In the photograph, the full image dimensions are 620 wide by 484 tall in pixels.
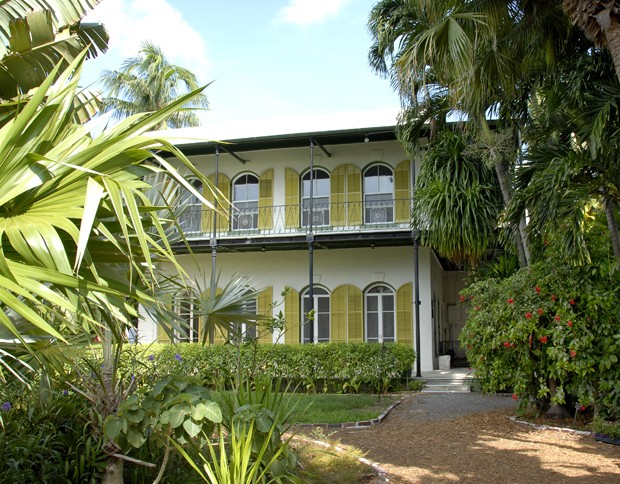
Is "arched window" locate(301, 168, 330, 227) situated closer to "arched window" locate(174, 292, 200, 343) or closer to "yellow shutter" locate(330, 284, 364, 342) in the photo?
"yellow shutter" locate(330, 284, 364, 342)

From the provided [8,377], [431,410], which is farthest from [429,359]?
[8,377]

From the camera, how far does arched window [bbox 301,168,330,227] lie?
16906mm

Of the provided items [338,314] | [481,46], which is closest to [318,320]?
[338,314]

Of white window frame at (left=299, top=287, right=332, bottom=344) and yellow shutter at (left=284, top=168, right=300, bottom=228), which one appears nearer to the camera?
white window frame at (left=299, top=287, right=332, bottom=344)

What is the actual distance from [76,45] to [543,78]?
7.10 metres

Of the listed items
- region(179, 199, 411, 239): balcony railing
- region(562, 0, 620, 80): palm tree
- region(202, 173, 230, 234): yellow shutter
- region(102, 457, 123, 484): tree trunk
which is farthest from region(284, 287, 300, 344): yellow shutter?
region(102, 457, 123, 484): tree trunk

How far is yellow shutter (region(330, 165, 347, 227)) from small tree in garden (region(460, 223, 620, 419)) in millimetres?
7926

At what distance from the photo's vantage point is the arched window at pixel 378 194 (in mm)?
16500

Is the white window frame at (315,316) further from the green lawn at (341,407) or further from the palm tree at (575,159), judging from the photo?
the palm tree at (575,159)

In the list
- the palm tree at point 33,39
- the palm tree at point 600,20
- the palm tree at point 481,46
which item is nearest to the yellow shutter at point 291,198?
the palm tree at point 481,46

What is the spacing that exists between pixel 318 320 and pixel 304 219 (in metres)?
2.86

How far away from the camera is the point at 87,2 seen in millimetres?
4293

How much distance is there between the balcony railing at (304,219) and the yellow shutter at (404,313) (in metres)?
1.69

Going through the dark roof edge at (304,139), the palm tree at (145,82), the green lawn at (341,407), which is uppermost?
the palm tree at (145,82)
